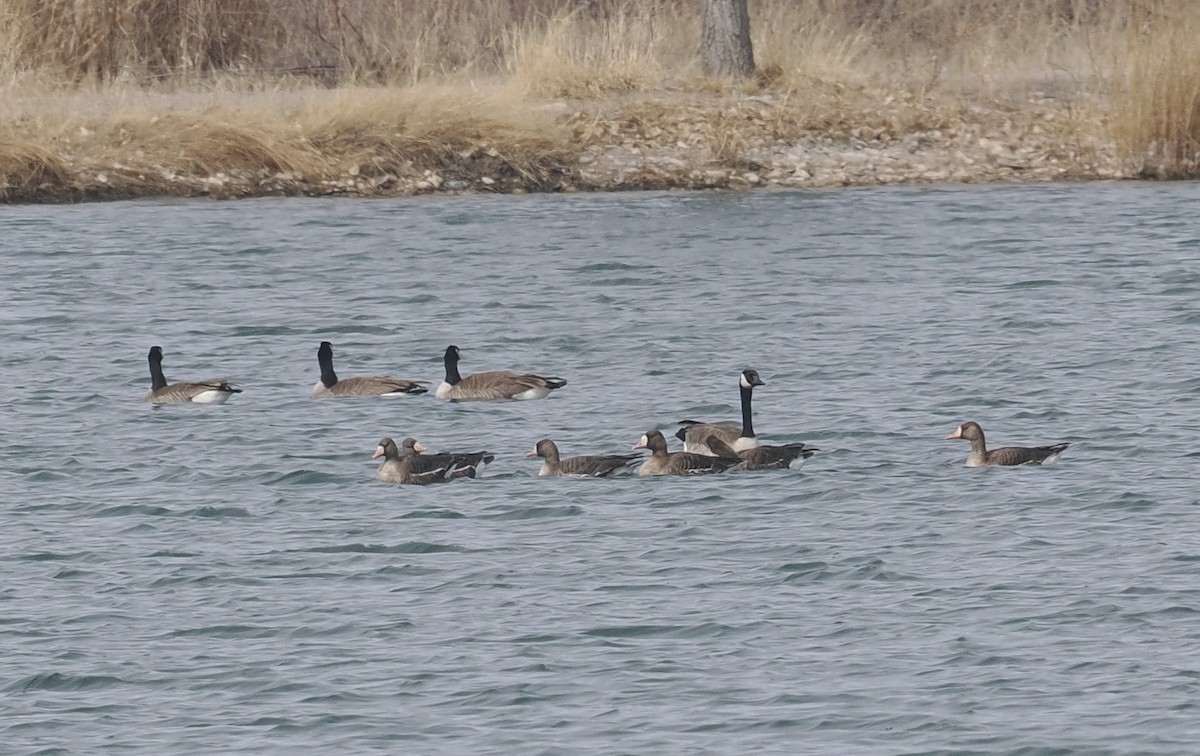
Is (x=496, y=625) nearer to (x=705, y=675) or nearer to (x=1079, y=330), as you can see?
(x=705, y=675)

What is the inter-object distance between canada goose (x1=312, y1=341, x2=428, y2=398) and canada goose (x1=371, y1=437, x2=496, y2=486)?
299 centimetres

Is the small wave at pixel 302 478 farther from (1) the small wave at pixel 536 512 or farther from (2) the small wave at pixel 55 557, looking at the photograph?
(2) the small wave at pixel 55 557

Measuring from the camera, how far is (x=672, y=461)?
15617mm

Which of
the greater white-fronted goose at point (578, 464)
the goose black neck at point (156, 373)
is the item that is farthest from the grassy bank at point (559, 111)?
the greater white-fronted goose at point (578, 464)

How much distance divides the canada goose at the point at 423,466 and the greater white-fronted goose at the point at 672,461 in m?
1.13

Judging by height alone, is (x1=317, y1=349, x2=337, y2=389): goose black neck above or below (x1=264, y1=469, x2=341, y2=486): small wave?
above

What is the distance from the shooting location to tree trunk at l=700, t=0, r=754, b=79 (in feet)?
105

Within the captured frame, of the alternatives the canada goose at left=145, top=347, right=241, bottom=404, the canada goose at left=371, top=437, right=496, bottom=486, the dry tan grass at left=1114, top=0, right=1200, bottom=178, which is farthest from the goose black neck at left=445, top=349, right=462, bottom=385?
the dry tan grass at left=1114, top=0, right=1200, bottom=178

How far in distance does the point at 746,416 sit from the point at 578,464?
5.69ft

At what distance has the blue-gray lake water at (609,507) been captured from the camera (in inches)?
420

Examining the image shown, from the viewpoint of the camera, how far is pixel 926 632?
1166cm

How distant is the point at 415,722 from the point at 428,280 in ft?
48.2

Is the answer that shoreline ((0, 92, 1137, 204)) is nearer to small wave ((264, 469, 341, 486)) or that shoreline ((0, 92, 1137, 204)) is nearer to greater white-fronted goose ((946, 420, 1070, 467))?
small wave ((264, 469, 341, 486))

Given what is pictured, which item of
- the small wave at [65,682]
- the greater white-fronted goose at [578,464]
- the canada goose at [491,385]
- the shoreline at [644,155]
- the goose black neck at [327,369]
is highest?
the shoreline at [644,155]
